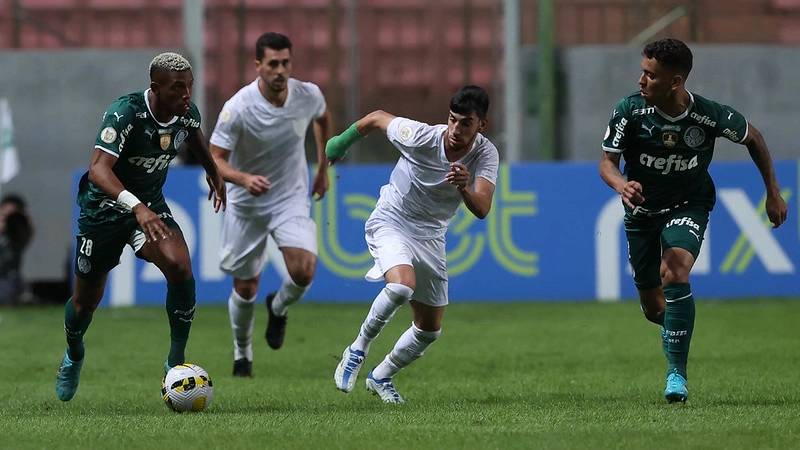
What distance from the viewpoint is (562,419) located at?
7.26 m

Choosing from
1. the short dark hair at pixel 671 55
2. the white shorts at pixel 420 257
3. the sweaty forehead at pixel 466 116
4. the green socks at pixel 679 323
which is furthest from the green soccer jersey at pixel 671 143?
the white shorts at pixel 420 257

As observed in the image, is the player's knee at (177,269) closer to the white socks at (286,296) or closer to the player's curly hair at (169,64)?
the player's curly hair at (169,64)

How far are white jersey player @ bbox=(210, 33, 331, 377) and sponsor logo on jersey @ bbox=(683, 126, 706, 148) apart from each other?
3.37 m

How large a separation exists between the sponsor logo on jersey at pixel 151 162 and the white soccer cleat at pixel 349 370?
1626mm

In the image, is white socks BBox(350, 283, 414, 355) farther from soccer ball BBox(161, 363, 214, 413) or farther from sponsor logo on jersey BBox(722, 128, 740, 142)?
sponsor logo on jersey BBox(722, 128, 740, 142)

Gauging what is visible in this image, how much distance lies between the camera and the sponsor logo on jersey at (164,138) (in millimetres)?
8070

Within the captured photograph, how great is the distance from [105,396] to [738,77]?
1432cm

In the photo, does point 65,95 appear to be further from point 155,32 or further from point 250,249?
point 250,249

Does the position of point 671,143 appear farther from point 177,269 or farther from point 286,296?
point 286,296

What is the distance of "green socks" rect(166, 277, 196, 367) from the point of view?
8.11 meters

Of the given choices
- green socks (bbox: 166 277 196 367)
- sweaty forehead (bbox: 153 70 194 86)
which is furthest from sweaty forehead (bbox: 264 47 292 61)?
green socks (bbox: 166 277 196 367)

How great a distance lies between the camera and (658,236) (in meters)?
8.48

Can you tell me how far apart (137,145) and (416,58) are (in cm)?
1424

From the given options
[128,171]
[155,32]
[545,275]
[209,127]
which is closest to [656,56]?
[128,171]
